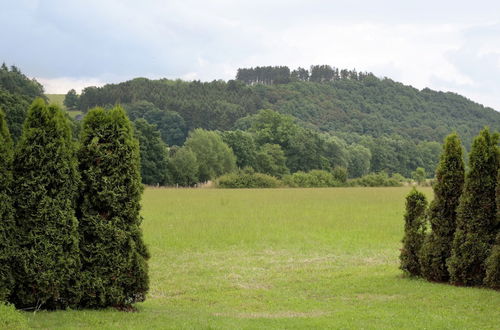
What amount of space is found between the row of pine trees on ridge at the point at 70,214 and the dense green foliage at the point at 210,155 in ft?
249

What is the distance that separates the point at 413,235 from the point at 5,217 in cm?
936

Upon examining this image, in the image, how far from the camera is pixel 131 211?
10.3 m

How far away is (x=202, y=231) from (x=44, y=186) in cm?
1681

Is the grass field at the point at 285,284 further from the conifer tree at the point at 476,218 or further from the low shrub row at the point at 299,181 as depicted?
the low shrub row at the point at 299,181

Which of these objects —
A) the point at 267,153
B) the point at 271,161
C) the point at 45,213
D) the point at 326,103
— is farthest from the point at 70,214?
the point at 326,103

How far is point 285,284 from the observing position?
14.4 m

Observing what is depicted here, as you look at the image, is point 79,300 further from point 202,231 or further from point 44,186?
point 202,231

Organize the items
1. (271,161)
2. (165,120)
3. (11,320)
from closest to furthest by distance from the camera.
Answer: (11,320) → (271,161) → (165,120)

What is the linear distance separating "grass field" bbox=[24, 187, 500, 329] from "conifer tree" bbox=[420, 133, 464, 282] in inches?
22.5

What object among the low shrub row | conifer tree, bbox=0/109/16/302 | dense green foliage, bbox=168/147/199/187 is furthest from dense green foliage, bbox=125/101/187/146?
conifer tree, bbox=0/109/16/302

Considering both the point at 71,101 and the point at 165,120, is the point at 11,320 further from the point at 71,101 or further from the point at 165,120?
the point at 71,101

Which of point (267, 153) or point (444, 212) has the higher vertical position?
point (267, 153)

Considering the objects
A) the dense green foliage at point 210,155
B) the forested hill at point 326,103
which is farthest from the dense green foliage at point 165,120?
the dense green foliage at point 210,155

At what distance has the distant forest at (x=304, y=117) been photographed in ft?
355
